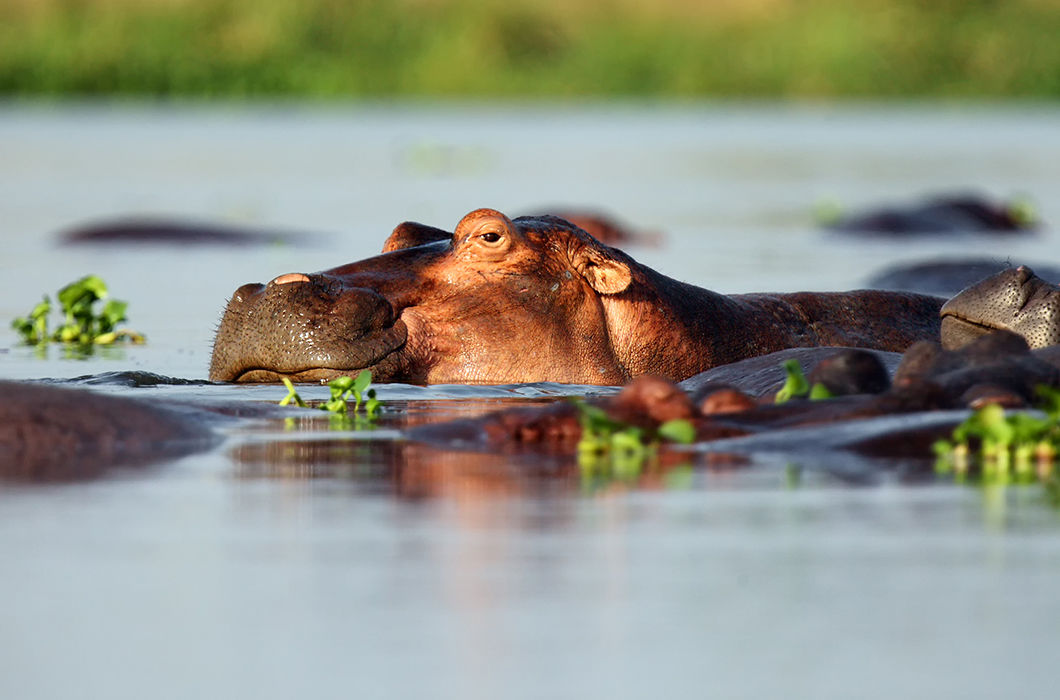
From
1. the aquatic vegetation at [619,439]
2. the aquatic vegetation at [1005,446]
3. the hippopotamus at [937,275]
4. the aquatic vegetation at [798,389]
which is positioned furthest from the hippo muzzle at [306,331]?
the hippopotamus at [937,275]

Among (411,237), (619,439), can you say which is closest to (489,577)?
(619,439)

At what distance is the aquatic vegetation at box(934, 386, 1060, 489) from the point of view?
512 centimetres

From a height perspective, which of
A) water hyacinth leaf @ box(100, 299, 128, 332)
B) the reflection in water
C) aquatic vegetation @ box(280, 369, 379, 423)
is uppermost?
water hyacinth leaf @ box(100, 299, 128, 332)

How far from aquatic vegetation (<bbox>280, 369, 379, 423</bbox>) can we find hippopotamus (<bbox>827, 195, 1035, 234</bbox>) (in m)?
11.4

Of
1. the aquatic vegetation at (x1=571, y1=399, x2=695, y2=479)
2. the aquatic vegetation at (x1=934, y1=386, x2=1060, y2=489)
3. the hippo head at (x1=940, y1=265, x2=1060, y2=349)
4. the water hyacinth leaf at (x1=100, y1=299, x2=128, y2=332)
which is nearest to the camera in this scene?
the aquatic vegetation at (x1=934, y1=386, x2=1060, y2=489)

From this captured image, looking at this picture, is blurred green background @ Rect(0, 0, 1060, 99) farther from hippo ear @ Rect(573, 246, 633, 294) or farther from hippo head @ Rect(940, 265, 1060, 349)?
hippo head @ Rect(940, 265, 1060, 349)

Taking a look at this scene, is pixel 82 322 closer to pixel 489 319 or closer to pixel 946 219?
pixel 489 319

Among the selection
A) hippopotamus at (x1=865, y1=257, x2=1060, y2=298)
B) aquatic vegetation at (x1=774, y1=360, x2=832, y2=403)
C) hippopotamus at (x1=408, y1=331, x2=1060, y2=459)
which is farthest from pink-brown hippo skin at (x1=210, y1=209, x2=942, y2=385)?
hippopotamus at (x1=865, y1=257, x2=1060, y2=298)

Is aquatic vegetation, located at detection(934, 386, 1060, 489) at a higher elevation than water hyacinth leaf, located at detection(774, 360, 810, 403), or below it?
below

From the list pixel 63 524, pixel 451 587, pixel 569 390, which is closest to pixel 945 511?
pixel 451 587

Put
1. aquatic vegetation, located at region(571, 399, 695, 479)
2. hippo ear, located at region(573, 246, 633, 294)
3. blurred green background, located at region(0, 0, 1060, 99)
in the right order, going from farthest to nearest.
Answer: blurred green background, located at region(0, 0, 1060, 99) < hippo ear, located at region(573, 246, 633, 294) < aquatic vegetation, located at region(571, 399, 695, 479)

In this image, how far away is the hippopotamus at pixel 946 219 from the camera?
1739cm

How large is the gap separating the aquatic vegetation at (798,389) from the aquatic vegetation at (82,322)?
4075mm

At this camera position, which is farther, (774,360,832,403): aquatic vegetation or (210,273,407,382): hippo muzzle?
(210,273,407,382): hippo muzzle
